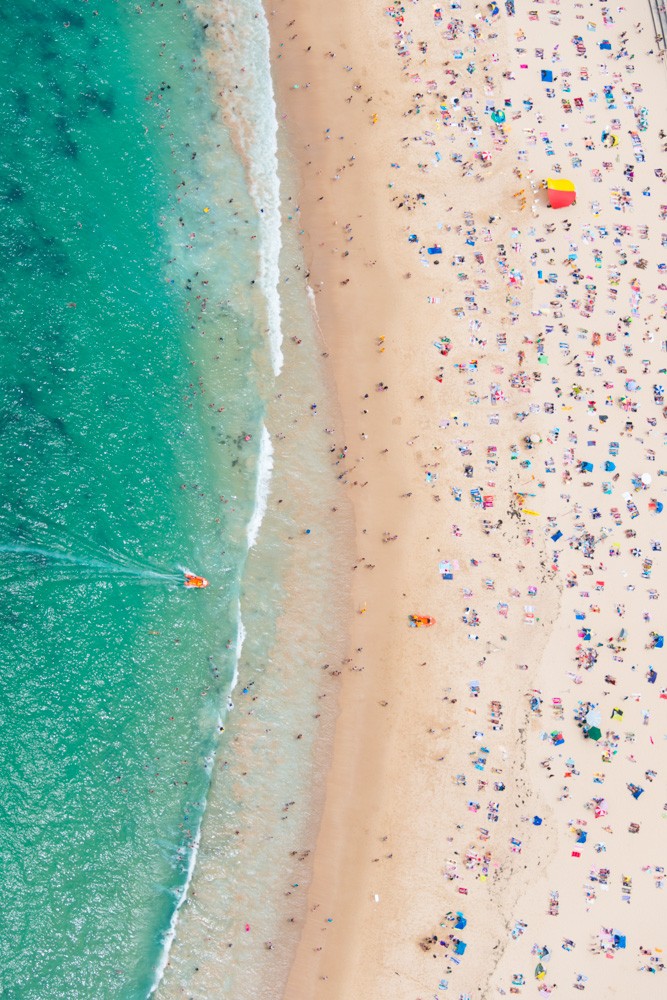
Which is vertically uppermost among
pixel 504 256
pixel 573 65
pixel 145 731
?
pixel 573 65

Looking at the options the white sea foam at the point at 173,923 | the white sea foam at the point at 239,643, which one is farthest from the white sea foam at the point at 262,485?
the white sea foam at the point at 173,923

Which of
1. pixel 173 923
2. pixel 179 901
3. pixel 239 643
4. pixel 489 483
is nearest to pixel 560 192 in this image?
pixel 489 483

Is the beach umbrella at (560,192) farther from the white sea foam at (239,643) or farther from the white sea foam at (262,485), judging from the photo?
the white sea foam at (239,643)

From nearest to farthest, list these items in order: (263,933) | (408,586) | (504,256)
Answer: (263,933), (408,586), (504,256)

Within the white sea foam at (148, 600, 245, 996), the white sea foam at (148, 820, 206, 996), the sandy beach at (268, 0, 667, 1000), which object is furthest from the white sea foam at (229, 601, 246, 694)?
the white sea foam at (148, 820, 206, 996)

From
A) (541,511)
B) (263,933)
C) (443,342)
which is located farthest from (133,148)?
(263,933)

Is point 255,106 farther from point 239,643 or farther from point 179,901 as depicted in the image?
point 179,901

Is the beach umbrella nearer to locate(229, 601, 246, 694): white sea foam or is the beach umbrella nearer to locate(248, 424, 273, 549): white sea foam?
locate(248, 424, 273, 549): white sea foam

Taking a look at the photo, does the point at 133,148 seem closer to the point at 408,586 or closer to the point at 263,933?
the point at 408,586
